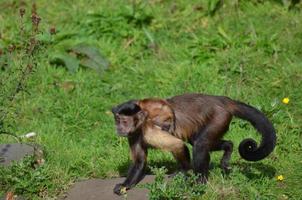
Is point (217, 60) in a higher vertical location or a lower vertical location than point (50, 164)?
higher

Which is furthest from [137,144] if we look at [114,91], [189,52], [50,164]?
[189,52]

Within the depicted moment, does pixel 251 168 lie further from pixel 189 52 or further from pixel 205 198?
pixel 189 52

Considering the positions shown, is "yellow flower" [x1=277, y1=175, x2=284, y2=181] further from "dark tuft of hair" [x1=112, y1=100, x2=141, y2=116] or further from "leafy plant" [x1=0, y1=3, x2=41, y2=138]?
"leafy plant" [x1=0, y1=3, x2=41, y2=138]

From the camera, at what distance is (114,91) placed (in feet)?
28.8

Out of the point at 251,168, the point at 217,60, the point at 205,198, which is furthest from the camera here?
the point at 217,60

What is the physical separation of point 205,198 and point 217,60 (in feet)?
10.9

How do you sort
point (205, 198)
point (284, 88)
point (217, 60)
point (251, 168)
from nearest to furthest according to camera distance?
point (205, 198) → point (251, 168) → point (284, 88) → point (217, 60)

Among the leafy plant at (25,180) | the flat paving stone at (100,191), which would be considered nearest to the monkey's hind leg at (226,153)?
the flat paving stone at (100,191)

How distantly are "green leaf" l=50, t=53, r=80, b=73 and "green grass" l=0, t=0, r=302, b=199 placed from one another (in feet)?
0.26

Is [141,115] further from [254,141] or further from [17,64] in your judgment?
[17,64]

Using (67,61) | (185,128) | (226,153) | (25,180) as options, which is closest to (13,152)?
(25,180)

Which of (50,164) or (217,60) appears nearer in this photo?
(50,164)

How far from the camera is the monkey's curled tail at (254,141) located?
6000 millimetres

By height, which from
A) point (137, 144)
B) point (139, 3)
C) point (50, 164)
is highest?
point (139, 3)
